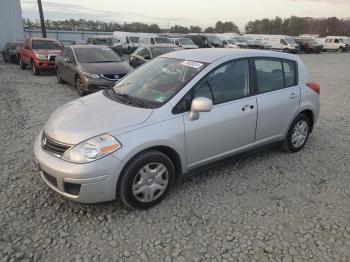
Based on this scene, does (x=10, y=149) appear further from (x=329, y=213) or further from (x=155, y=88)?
(x=329, y=213)

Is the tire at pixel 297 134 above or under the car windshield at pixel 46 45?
under

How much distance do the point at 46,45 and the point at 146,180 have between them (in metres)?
12.8

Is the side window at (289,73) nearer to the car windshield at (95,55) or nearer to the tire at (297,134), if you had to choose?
the tire at (297,134)

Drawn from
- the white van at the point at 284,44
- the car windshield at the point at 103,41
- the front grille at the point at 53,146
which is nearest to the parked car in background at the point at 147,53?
the front grille at the point at 53,146

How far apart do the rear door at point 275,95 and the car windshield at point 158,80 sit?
1.00m

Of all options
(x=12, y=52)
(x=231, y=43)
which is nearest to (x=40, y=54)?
(x=12, y=52)

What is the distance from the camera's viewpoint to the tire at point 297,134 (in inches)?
188

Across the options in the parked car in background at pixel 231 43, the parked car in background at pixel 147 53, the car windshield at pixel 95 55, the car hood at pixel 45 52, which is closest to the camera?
the car windshield at pixel 95 55

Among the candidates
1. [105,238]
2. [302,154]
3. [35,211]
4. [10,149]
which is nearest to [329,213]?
[302,154]

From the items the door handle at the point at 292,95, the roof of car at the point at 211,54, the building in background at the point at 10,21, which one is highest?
the building in background at the point at 10,21

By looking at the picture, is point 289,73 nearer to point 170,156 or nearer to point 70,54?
point 170,156

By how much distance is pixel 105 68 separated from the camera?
29.1ft

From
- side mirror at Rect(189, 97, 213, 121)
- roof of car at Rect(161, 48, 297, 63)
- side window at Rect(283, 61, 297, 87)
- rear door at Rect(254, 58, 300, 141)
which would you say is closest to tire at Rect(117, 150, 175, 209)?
side mirror at Rect(189, 97, 213, 121)

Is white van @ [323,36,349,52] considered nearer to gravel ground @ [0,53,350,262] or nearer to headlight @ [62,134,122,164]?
gravel ground @ [0,53,350,262]
